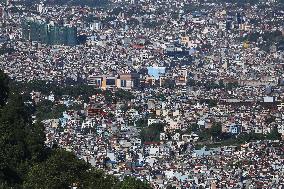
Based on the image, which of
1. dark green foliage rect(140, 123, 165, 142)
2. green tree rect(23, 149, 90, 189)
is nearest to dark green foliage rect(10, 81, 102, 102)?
dark green foliage rect(140, 123, 165, 142)

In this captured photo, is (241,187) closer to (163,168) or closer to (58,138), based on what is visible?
(163,168)

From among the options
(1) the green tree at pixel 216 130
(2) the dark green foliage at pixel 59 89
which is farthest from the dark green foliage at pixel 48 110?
(1) the green tree at pixel 216 130

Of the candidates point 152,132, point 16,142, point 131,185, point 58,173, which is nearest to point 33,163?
point 16,142

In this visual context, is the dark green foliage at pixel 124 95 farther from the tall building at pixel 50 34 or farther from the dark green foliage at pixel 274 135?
the tall building at pixel 50 34

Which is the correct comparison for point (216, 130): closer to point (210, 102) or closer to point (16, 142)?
point (210, 102)

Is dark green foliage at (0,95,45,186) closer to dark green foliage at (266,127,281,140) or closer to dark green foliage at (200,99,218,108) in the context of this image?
dark green foliage at (266,127,281,140)

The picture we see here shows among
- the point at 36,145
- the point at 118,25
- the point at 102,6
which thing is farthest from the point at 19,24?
the point at 36,145
